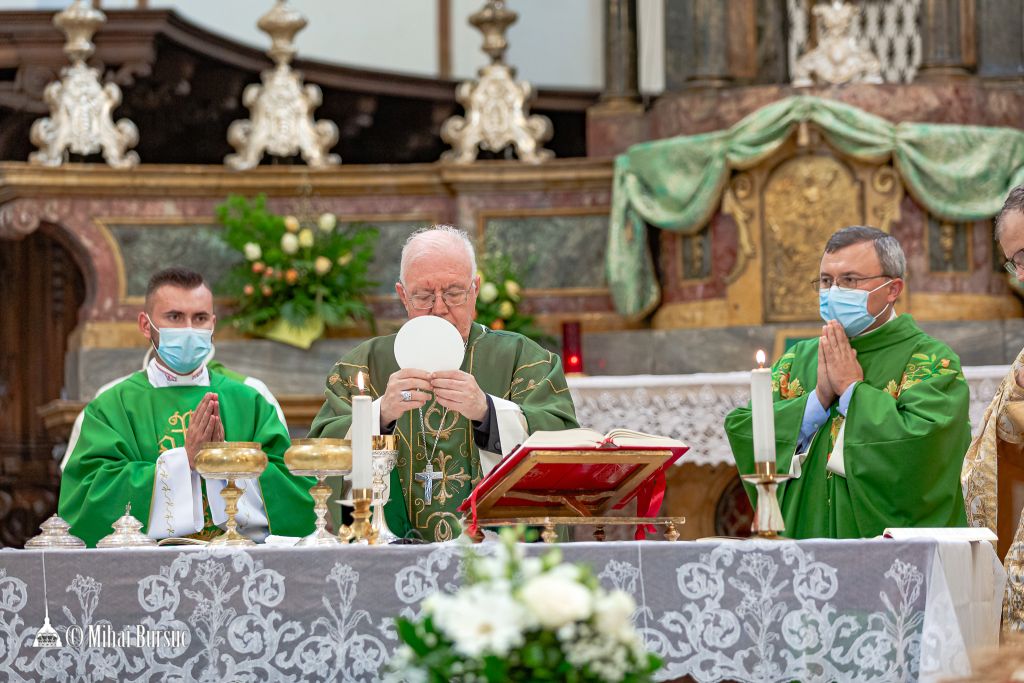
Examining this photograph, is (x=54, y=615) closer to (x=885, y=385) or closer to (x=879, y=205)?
(x=885, y=385)

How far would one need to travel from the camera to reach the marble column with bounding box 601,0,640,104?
9719 millimetres

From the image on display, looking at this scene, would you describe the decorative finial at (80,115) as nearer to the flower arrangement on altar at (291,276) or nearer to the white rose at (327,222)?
the flower arrangement on altar at (291,276)

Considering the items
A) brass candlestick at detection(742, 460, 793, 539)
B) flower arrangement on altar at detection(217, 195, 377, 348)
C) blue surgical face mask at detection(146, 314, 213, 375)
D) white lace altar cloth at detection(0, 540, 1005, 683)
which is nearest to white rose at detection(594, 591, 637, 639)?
white lace altar cloth at detection(0, 540, 1005, 683)

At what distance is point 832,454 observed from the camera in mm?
4902

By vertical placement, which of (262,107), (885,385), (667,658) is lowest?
(667,658)

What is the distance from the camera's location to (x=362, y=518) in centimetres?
387

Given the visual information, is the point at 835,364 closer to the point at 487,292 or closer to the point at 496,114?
the point at 487,292

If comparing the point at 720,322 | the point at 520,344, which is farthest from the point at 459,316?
the point at 720,322

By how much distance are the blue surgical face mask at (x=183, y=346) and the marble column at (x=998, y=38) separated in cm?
521

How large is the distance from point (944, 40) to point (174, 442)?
5239mm

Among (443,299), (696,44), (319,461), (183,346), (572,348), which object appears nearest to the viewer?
(319,461)

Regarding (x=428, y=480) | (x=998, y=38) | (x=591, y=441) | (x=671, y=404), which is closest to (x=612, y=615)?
(x=591, y=441)

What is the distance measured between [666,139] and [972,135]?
58.9 inches

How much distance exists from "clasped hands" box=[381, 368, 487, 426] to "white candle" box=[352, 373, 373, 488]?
475 millimetres
